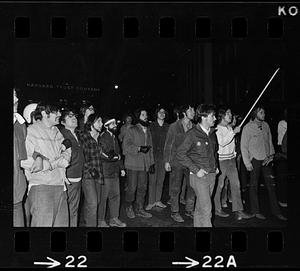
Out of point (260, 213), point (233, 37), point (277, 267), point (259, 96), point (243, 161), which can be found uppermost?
point (233, 37)

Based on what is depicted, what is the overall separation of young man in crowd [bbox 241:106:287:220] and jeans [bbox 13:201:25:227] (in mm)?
1738

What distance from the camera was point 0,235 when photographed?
4.87m

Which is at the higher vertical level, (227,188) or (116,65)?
(116,65)

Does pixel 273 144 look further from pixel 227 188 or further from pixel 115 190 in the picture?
pixel 115 190

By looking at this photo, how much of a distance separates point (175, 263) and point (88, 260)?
65 cm

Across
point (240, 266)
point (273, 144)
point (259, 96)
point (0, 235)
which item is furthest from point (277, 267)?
point (0, 235)

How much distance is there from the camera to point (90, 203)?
4.93 metres

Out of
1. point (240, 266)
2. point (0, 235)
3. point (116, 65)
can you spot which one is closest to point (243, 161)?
point (240, 266)

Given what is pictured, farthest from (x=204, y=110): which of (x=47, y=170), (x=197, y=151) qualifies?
(x=47, y=170)

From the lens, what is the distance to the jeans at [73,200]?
4906 millimetres

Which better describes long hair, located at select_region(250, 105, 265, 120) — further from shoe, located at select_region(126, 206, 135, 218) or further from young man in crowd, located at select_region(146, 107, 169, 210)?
shoe, located at select_region(126, 206, 135, 218)

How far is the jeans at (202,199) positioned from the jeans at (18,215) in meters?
1.31

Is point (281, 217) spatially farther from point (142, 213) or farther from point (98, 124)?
point (98, 124)

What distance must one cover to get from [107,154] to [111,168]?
0.36ft
